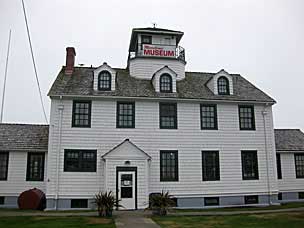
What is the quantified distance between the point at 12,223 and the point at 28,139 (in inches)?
411

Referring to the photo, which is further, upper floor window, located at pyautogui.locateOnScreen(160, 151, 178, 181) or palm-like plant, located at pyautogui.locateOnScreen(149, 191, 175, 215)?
upper floor window, located at pyautogui.locateOnScreen(160, 151, 178, 181)

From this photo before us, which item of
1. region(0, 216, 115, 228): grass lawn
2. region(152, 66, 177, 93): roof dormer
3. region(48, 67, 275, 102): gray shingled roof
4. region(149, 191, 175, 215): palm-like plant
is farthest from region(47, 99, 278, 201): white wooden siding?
region(0, 216, 115, 228): grass lawn

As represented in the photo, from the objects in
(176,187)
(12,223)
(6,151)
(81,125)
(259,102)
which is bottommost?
(12,223)

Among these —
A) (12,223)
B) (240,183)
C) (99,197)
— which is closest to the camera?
(12,223)

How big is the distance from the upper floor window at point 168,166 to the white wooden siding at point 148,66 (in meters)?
6.32

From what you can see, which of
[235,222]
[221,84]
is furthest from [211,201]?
[221,84]

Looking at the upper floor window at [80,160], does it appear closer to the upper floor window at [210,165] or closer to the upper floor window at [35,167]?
the upper floor window at [35,167]

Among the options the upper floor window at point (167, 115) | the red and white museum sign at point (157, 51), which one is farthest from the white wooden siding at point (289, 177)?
the red and white museum sign at point (157, 51)

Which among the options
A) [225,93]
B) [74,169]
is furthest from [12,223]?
[225,93]

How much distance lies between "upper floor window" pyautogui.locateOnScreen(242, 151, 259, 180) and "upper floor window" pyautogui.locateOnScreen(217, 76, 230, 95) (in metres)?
4.59

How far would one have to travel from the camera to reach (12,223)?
49.3ft

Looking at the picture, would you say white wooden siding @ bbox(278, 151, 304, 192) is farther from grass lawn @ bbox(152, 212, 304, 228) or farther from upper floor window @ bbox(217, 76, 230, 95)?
grass lawn @ bbox(152, 212, 304, 228)

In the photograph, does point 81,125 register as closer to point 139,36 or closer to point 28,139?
point 28,139

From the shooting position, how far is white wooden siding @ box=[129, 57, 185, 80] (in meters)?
25.6
